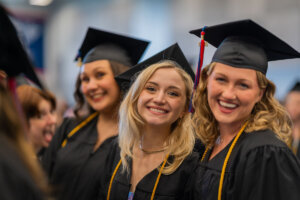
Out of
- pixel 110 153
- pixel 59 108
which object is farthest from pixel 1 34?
pixel 59 108

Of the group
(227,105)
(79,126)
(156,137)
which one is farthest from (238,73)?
(79,126)

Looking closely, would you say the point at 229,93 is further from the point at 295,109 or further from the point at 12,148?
the point at 295,109

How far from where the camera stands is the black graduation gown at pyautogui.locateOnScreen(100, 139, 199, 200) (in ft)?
7.51

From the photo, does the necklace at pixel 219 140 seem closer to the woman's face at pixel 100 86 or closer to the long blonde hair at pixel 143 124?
the long blonde hair at pixel 143 124

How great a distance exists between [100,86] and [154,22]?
6156 millimetres

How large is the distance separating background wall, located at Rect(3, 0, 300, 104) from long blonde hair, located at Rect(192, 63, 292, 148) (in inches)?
97.7

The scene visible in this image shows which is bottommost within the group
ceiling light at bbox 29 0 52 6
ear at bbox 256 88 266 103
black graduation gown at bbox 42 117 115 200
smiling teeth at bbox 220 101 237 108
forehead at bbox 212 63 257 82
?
black graduation gown at bbox 42 117 115 200

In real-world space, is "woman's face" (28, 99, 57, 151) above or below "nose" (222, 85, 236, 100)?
below

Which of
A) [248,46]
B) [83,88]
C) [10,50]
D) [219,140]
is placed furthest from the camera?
[83,88]

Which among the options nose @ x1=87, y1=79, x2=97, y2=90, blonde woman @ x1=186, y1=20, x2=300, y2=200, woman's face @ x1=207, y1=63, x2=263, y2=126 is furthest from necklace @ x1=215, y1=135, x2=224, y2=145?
nose @ x1=87, y1=79, x2=97, y2=90

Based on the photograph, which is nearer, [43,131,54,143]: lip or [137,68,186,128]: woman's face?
[137,68,186,128]: woman's face

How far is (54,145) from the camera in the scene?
3.16 meters

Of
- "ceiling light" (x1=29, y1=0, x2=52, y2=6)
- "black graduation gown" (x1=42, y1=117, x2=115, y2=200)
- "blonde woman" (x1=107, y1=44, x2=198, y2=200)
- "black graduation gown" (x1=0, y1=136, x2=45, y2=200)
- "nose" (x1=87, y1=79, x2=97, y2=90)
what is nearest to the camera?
"black graduation gown" (x1=0, y1=136, x2=45, y2=200)

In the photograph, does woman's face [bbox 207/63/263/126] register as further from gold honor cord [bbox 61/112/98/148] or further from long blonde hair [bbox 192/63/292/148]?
gold honor cord [bbox 61/112/98/148]
